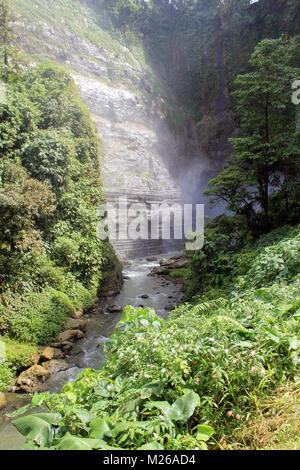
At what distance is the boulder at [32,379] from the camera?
5246 millimetres

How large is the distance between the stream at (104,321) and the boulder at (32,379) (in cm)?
17

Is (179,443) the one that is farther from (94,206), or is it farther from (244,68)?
(244,68)

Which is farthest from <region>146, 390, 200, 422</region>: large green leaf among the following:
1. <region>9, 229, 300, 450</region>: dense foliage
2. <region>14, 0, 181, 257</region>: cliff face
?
<region>14, 0, 181, 257</region>: cliff face

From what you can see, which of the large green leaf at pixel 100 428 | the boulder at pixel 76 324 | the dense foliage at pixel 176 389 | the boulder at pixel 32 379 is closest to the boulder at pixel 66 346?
the boulder at pixel 76 324

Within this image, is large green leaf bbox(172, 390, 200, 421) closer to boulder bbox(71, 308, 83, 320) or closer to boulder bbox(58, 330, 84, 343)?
boulder bbox(58, 330, 84, 343)

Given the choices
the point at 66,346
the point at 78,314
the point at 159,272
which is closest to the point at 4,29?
the point at 78,314

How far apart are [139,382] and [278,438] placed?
1.04 m

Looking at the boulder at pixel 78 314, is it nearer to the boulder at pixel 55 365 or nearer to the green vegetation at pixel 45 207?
the green vegetation at pixel 45 207

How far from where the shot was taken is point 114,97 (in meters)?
27.6

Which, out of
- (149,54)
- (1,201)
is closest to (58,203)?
(1,201)

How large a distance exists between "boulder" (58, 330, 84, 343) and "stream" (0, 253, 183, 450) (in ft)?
0.49

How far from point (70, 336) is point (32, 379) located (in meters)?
1.91

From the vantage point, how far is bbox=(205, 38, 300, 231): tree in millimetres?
8648

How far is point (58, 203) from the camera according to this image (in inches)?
391
